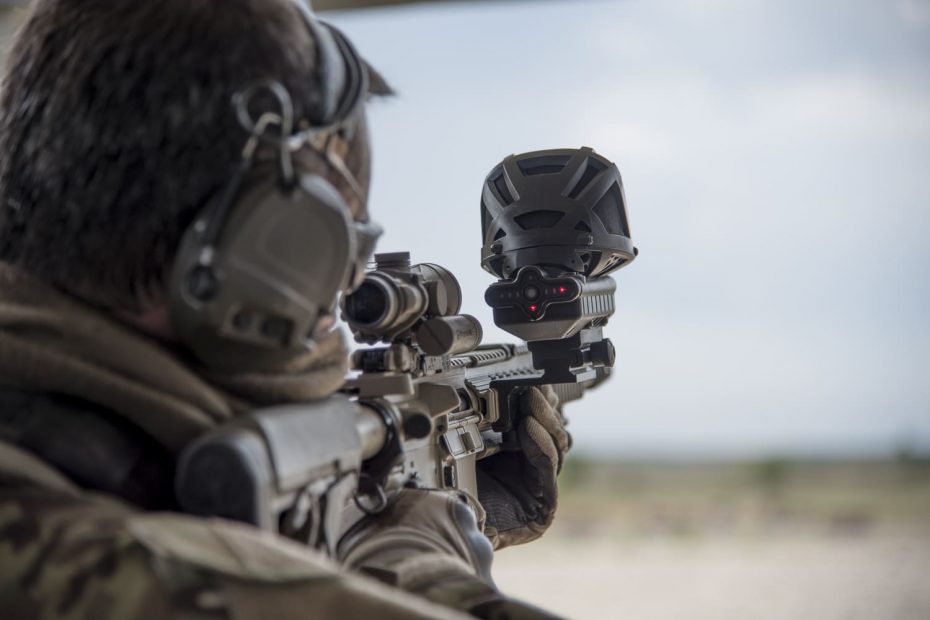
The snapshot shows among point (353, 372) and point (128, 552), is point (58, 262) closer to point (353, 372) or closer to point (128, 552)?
point (128, 552)

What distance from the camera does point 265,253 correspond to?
618 mm

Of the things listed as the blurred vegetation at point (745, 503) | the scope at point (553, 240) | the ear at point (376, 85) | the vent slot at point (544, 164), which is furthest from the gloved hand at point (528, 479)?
the blurred vegetation at point (745, 503)

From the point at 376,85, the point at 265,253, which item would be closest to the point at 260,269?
the point at 265,253

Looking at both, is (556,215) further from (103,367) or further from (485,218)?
(103,367)

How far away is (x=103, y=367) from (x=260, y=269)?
0.43 ft

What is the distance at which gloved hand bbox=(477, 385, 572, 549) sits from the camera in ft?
4.80

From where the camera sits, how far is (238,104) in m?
0.60

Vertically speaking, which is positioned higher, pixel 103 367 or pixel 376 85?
pixel 376 85

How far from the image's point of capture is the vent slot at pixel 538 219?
1.58m

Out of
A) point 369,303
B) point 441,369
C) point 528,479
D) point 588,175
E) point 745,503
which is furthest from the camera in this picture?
point 745,503

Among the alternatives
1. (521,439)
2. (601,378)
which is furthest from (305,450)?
(601,378)

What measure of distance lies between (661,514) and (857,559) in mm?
1611

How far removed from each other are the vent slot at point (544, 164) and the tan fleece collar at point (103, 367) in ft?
3.45

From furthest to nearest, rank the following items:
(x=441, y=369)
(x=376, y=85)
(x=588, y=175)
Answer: (x=588, y=175) < (x=441, y=369) < (x=376, y=85)
